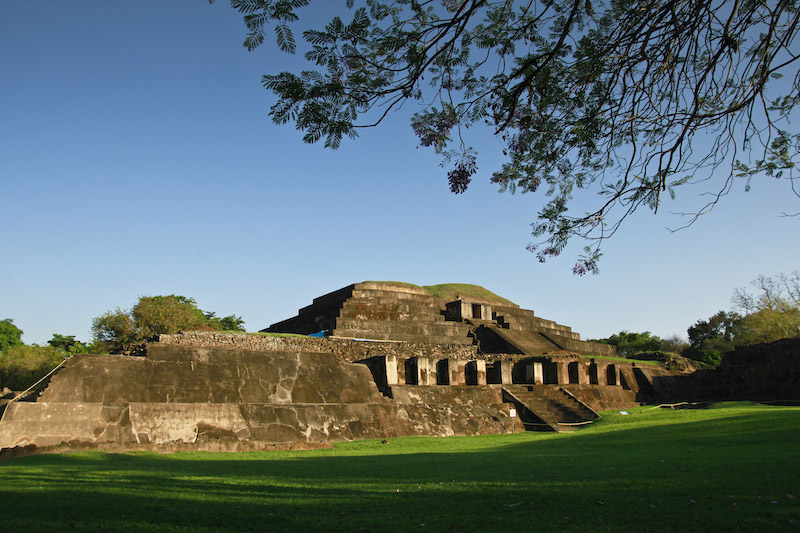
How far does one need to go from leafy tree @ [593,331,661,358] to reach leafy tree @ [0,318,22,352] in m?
40.2

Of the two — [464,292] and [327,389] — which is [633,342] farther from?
[327,389]

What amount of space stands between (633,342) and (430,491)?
42.3 metres

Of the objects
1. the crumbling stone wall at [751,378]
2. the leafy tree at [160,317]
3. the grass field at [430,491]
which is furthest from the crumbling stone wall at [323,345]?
the leafy tree at [160,317]

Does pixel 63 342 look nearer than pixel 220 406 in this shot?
No

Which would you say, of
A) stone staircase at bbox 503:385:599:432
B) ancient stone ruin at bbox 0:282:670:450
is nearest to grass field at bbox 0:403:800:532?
ancient stone ruin at bbox 0:282:670:450

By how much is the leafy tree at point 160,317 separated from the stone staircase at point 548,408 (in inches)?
701

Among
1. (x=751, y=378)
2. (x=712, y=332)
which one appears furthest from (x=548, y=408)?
(x=712, y=332)

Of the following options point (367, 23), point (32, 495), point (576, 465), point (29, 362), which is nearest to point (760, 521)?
point (576, 465)

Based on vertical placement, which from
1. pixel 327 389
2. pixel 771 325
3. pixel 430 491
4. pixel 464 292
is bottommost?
pixel 430 491

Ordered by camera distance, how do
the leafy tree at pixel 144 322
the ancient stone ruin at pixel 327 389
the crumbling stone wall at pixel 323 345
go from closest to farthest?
the ancient stone ruin at pixel 327 389 < the crumbling stone wall at pixel 323 345 < the leafy tree at pixel 144 322

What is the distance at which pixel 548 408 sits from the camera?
15.8 metres

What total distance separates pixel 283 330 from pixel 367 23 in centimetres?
2207

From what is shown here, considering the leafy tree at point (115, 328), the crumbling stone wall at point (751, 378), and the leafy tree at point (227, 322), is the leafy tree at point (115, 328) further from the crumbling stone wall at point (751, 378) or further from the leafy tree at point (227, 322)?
the crumbling stone wall at point (751, 378)

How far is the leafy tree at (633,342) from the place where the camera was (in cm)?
4197
